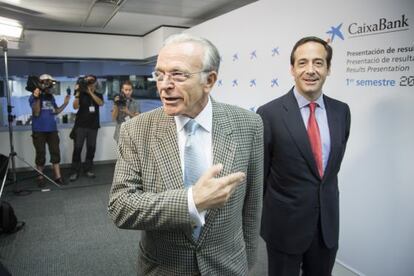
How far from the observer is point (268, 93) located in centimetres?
323

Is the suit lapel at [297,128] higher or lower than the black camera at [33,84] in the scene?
lower

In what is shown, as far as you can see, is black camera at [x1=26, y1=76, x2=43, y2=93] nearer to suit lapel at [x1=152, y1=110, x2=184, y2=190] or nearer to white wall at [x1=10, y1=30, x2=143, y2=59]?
white wall at [x1=10, y1=30, x2=143, y2=59]

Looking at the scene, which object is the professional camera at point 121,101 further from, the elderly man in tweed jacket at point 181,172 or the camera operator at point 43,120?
the elderly man in tweed jacket at point 181,172

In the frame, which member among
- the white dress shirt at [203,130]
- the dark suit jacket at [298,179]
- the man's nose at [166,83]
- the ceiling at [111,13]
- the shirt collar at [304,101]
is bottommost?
the dark suit jacket at [298,179]

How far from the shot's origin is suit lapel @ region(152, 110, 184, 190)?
1048 mm

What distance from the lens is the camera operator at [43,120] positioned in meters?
4.62

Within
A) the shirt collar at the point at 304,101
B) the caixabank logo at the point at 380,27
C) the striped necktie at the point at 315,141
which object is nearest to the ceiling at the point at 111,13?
the caixabank logo at the point at 380,27

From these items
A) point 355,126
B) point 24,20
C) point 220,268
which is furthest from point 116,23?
point 220,268

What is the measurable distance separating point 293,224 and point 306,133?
1.48 ft

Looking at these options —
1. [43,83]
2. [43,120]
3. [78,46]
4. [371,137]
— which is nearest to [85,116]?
[43,120]

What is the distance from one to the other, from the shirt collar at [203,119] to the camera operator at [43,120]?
163 inches

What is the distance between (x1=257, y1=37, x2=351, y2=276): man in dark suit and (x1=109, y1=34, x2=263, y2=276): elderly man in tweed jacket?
45cm

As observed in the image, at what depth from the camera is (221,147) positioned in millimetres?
1133

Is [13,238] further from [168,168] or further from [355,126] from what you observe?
[355,126]
